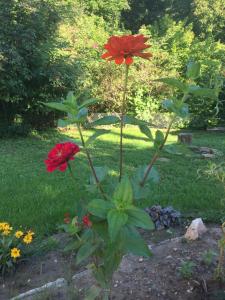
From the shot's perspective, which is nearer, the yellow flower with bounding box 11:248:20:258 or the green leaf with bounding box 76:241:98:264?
the green leaf with bounding box 76:241:98:264

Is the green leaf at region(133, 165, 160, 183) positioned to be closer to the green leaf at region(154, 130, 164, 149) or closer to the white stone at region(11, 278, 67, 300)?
the green leaf at region(154, 130, 164, 149)

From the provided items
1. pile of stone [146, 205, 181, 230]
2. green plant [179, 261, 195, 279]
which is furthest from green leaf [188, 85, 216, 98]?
pile of stone [146, 205, 181, 230]

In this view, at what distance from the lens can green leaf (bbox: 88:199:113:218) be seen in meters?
1.59

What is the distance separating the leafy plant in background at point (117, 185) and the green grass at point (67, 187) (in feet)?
1.50

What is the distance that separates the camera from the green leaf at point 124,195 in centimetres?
157

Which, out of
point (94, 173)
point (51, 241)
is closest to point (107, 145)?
point (51, 241)

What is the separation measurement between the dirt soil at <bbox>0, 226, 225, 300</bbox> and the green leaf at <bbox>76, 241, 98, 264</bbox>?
81cm

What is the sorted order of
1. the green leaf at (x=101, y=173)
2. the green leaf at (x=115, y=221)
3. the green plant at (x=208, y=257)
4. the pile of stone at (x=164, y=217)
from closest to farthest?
the green leaf at (x=115, y=221), the green leaf at (x=101, y=173), the green plant at (x=208, y=257), the pile of stone at (x=164, y=217)

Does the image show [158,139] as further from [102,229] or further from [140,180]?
[102,229]

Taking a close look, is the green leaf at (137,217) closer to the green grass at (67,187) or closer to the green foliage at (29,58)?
the green grass at (67,187)

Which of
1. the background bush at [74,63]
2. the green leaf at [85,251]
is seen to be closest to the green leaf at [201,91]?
the green leaf at [85,251]

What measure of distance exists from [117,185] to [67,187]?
3603mm

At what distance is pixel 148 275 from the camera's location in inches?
108

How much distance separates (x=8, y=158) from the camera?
7.73m
